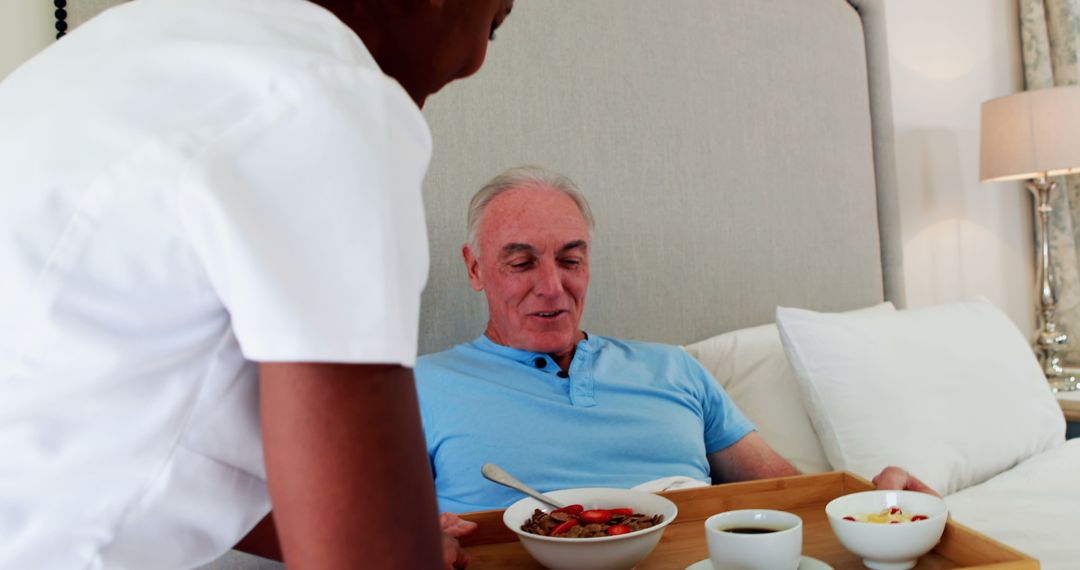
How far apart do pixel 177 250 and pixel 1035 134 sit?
9.41 ft

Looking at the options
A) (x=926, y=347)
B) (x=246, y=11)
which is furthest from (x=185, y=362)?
(x=926, y=347)

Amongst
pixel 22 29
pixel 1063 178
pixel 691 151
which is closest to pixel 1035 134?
pixel 1063 178

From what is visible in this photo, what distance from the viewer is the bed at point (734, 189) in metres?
1.86

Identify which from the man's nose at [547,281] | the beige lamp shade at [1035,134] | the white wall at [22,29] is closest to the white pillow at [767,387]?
the man's nose at [547,281]

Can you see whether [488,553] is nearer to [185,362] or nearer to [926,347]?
[185,362]

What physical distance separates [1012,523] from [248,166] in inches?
60.8

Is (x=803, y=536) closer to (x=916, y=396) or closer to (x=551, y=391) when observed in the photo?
(x=551, y=391)

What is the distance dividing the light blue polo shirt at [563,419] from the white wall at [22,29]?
883mm

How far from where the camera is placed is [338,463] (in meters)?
0.38

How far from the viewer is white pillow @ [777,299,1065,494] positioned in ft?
5.73

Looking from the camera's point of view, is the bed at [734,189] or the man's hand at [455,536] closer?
the man's hand at [455,536]

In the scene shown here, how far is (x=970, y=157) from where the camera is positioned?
312 centimetres

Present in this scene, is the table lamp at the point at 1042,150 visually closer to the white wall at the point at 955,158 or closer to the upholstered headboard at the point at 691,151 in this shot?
the white wall at the point at 955,158

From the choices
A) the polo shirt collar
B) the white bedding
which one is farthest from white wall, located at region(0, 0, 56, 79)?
the white bedding
